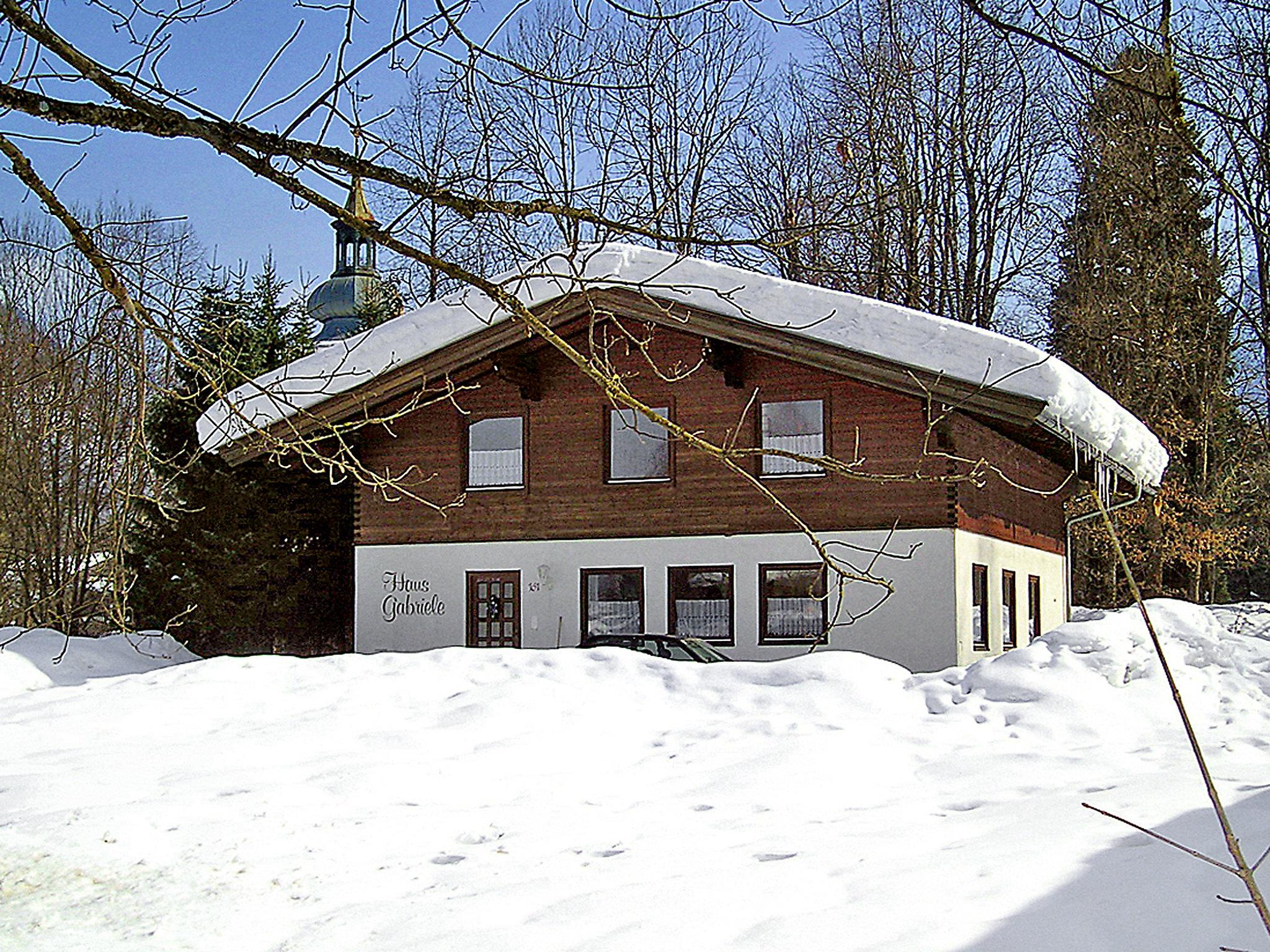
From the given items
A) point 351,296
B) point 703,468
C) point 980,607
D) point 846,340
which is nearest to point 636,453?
point 703,468

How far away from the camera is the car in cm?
1541

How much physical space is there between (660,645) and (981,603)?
17.1ft

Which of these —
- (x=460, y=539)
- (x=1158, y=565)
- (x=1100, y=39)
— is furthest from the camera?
(x=1158, y=565)

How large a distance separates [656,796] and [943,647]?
8933 mm

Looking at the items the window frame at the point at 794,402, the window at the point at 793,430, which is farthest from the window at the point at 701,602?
the window at the point at 793,430

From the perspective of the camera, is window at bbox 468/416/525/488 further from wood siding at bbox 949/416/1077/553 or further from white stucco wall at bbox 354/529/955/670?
wood siding at bbox 949/416/1077/553

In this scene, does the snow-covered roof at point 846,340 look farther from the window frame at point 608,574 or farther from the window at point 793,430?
the window frame at point 608,574

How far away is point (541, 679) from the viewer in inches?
458

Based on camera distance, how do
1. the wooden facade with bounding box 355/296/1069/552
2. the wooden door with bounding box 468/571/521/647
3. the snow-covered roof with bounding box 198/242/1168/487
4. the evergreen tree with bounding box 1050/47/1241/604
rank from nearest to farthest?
the snow-covered roof with bounding box 198/242/1168/487
the wooden facade with bounding box 355/296/1069/552
the wooden door with bounding box 468/571/521/647
the evergreen tree with bounding box 1050/47/1241/604

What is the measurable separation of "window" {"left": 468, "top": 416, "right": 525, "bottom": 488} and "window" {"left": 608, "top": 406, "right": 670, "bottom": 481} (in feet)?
4.44

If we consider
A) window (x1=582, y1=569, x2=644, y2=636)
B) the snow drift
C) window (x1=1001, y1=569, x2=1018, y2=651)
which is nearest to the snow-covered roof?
window (x1=1001, y1=569, x2=1018, y2=651)

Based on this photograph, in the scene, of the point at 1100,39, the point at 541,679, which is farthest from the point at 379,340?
the point at 1100,39

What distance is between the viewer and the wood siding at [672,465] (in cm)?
1684

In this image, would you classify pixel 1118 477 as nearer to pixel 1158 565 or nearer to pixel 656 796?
pixel 1158 565
